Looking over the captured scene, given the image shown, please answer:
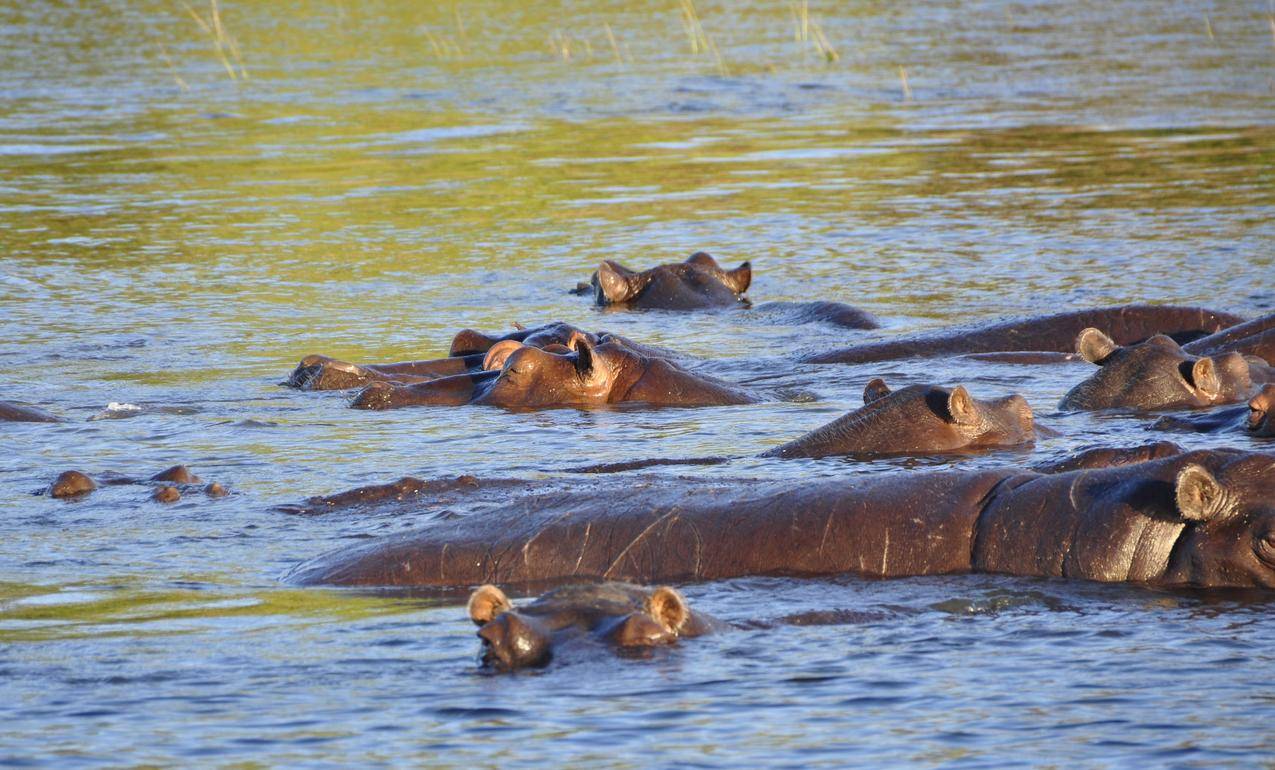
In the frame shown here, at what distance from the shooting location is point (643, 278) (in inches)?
523

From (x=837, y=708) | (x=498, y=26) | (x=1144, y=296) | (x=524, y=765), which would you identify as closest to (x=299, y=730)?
(x=524, y=765)

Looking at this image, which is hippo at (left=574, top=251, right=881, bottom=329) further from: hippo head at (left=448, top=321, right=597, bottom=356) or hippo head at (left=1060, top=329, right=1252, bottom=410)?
hippo head at (left=1060, top=329, right=1252, bottom=410)

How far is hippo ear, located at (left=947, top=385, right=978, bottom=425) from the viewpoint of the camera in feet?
24.8

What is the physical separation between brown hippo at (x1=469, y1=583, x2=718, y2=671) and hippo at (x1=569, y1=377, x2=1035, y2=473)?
2376 millimetres

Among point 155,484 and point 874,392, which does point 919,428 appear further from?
point 155,484

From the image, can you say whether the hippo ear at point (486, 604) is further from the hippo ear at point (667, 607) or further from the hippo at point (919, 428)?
the hippo at point (919, 428)

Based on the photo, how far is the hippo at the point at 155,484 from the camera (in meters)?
7.54

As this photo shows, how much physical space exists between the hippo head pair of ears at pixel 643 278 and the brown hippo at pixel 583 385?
10.4 feet

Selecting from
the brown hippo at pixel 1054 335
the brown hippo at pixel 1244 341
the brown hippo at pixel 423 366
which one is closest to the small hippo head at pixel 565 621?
the brown hippo at pixel 423 366

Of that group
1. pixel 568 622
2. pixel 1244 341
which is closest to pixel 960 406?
pixel 568 622

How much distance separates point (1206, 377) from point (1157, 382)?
0.70 feet

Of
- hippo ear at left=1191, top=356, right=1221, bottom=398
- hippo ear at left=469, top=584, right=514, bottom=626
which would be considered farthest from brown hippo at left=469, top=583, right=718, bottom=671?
hippo ear at left=1191, top=356, right=1221, bottom=398

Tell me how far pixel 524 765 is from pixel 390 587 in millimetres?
1720

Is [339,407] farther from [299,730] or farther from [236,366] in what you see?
[299,730]
